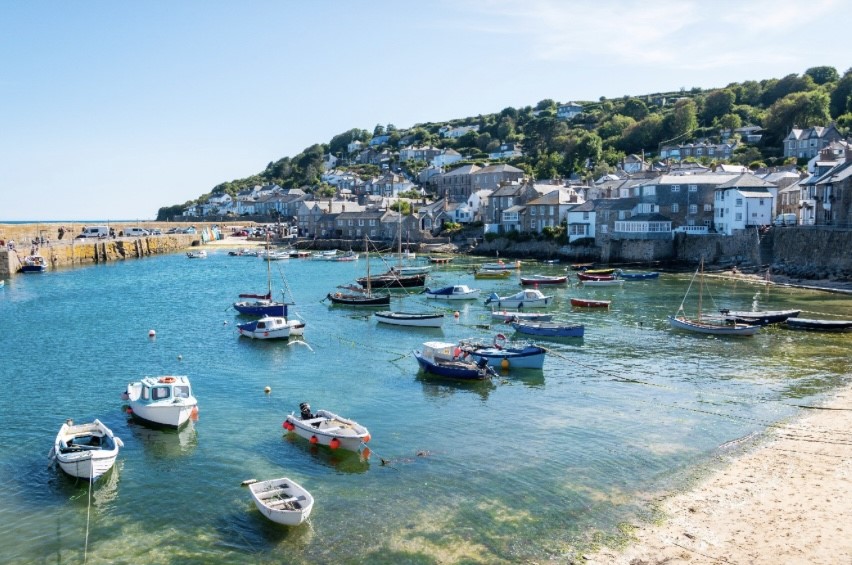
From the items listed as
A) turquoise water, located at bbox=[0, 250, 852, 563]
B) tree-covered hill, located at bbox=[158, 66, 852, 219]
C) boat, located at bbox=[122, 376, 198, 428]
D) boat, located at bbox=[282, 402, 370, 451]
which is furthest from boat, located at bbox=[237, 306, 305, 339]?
tree-covered hill, located at bbox=[158, 66, 852, 219]

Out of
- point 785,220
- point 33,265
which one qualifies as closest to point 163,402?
point 785,220

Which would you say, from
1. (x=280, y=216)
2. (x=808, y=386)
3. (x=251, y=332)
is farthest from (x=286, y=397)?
(x=280, y=216)

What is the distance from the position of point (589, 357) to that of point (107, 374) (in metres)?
25.6

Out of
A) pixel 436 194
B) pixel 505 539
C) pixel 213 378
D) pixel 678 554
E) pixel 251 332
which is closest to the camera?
pixel 678 554

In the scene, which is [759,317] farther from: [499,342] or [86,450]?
[86,450]

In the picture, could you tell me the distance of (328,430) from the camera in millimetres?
24281

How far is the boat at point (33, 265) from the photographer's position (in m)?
89.9

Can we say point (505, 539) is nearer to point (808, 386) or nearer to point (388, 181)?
point (808, 386)

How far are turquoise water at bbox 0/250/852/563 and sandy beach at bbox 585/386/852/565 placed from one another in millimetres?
1001

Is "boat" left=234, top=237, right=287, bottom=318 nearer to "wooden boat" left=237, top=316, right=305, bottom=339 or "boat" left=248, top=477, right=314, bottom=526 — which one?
"wooden boat" left=237, top=316, right=305, bottom=339

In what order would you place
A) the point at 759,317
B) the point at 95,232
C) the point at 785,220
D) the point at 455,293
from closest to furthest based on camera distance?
the point at 759,317, the point at 455,293, the point at 785,220, the point at 95,232

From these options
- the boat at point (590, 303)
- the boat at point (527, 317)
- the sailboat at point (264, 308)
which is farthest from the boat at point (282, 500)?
the boat at point (590, 303)

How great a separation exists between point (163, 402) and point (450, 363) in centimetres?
1310

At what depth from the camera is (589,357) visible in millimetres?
38250
